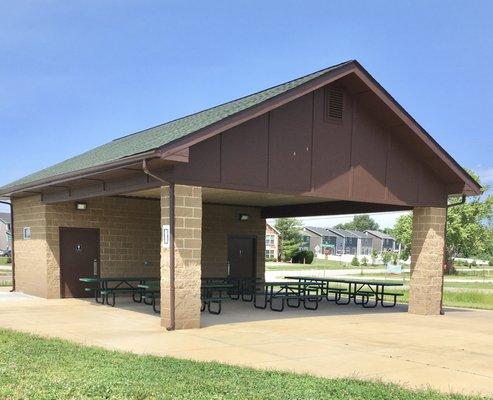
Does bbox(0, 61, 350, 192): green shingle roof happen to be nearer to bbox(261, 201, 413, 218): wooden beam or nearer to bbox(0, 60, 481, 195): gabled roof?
bbox(0, 60, 481, 195): gabled roof

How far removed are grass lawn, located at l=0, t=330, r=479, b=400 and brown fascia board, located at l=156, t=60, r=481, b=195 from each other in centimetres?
406

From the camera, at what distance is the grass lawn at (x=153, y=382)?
5488 millimetres

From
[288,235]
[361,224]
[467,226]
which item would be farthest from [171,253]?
[361,224]

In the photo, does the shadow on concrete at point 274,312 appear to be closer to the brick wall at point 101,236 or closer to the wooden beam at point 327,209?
the wooden beam at point 327,209

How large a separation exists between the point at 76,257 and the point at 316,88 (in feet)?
29.2

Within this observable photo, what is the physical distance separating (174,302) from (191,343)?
144 centimetres

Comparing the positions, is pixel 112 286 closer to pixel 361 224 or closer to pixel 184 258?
pixel 184 258

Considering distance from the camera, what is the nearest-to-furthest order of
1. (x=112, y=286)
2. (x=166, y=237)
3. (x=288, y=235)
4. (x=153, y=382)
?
(x=153, y=382), (x=166, y=237), (x=112, y=286), (x=288, y=235)

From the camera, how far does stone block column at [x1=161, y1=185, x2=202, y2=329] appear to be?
33.7 ft

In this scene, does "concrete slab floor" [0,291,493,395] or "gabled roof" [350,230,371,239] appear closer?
"concrete slab floor" [0,291,493,395]

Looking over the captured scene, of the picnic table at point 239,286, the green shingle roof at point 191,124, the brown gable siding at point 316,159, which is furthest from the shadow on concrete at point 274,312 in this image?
the green shingle roof at point 191,124

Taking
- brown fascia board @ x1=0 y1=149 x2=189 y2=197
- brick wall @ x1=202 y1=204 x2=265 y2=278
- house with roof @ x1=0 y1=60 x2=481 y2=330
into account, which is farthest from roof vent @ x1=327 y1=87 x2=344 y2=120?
brick wall @ x1=202 y1=204 x2=265 y2=278

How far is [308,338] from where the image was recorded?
390 inches

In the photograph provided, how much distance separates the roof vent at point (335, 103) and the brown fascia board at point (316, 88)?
633 mm
